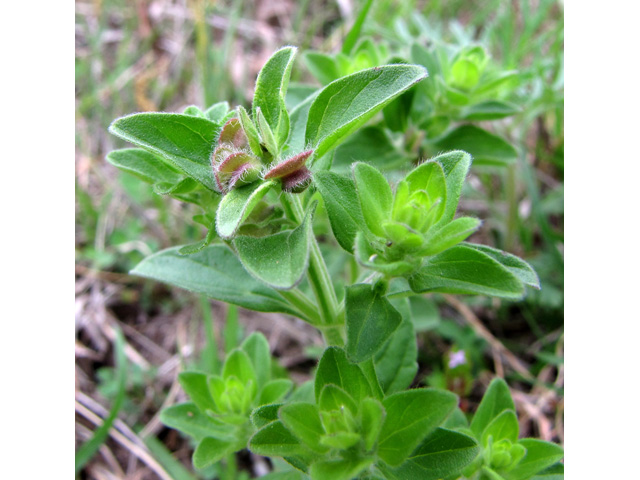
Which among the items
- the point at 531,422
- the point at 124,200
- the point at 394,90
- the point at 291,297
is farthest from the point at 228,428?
the point at 124,200

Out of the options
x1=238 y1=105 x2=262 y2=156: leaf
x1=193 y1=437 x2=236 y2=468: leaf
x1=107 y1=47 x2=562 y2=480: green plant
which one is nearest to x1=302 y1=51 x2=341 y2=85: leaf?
x1=107 y1=47 x2=562 y2=480: green plant

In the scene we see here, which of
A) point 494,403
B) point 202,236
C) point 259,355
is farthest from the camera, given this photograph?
point 202,236

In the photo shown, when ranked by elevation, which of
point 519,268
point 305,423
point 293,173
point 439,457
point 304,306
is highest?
A: point 293,173

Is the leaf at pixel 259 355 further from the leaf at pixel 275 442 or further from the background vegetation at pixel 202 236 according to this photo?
the leaf at pixel 275 442

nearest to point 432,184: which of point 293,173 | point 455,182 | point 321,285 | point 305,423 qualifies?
point 455,182

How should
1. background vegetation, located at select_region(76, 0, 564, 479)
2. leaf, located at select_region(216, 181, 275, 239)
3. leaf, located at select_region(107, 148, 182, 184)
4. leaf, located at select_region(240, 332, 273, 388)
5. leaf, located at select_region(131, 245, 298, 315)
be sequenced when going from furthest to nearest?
1. background vegetation, located at select_region(76, 0, 564, 479)
2. leaf, located at select_region(240, 332, 273, 388)
3. leaf, located at select_region(131, 245, 298, 315)
4. leaf, located at select_region(107, 148, 182, 184)
5. leaf, located at select_region(216, 181, 275, 239)

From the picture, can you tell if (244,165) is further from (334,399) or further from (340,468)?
(340,468)

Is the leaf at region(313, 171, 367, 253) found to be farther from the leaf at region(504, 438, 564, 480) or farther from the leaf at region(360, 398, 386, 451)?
the leaf at region(504, 438, 564, 480)
